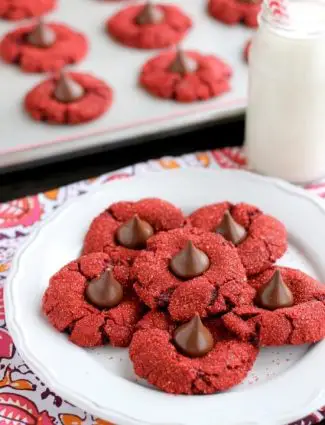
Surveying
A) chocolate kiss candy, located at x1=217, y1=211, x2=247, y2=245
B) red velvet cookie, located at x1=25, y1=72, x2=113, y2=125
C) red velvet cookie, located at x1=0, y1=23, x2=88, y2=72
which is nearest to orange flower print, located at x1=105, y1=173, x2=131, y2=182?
red velvet cookie, located at x1=25, y1=72, x2=113, y2=125

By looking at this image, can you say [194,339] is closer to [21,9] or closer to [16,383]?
[16,383]

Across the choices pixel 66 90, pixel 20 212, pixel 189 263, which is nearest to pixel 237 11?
pixel 66 90

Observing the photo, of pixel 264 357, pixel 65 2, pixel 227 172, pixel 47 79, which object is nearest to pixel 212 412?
pixel 264 357

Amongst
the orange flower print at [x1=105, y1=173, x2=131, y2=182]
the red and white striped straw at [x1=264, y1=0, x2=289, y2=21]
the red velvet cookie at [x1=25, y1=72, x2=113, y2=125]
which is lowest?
the orange flower print at [x1=105, y1=173, x2=131, y2=182]

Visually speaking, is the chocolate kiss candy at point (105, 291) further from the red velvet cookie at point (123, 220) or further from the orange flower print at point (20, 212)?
the orange flower print at point (20, 212)

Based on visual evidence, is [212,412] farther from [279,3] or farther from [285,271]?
[279,3]

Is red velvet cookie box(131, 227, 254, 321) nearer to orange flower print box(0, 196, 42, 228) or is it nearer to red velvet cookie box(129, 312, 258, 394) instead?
red velvet cookie box(129, 312, 258, 394)
